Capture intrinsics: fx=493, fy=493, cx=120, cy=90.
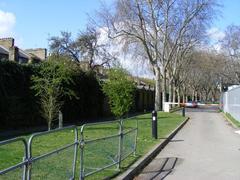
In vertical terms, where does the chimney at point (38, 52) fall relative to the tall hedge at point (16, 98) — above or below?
above

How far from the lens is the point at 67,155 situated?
7.96 m

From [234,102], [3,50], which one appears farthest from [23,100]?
[3,50]

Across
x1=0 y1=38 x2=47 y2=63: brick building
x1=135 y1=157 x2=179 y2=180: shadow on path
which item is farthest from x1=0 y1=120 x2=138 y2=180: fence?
x1=0 y1=38 x2=47 y2=63: brick building

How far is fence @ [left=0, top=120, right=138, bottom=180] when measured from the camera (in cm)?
619

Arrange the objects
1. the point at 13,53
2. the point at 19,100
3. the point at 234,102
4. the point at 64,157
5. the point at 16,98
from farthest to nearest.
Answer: the point at 13,53, the point at 234,102, the point at 19,100, the point at 16,98, the point at 64,157

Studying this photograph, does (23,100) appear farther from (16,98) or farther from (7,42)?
(7,42)

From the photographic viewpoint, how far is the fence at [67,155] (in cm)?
619

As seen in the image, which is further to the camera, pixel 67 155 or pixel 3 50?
pixel 3 50

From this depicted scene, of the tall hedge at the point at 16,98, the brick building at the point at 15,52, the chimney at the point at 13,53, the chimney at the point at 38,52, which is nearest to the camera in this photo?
the tall hedge at the point at 16,98

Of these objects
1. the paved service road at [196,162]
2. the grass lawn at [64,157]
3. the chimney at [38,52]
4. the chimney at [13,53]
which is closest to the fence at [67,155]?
the grass lawn at [64,157]

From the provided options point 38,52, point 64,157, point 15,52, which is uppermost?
point 38,52

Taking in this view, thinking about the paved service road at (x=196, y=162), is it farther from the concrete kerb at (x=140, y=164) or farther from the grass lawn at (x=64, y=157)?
→ the grass lawn at (x=64, y=157)

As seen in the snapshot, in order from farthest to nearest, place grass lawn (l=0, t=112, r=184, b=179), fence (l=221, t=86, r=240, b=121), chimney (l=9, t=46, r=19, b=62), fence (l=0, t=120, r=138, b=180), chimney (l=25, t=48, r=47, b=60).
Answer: chimney (l=25, t=48, r=47, b=60) → chimney (l=9, t=46, r=19, b=62) → fence (l=221, t=86, r=240, b=121) → grass lawn (l=0, t=112, r=184, b=179) → fence (l=0, t=120, r=138, b=180)

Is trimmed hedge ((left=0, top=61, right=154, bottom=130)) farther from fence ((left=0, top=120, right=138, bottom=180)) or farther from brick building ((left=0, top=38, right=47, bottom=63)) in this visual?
brick building ((left=0, top=38, right=47, bottom=63))
